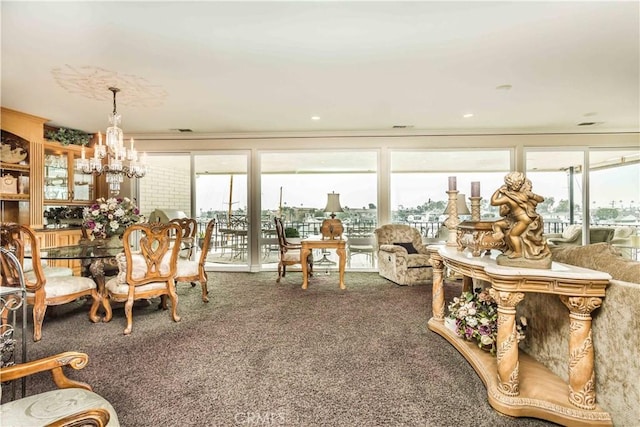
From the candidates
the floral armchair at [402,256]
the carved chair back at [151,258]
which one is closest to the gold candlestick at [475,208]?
the floral armchair at [402,256]

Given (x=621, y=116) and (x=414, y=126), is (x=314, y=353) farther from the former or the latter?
(x=621, y=116)

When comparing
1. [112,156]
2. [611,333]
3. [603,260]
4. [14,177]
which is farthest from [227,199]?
[611,333]

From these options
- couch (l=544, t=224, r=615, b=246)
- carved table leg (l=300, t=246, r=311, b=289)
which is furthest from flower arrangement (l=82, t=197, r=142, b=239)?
couch (l=544, t=224, r=615, b=246)

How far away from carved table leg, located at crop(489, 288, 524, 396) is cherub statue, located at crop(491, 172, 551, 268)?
20 cm

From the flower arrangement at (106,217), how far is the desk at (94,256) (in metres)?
0.19

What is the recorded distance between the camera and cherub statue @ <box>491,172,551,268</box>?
5.53 feet

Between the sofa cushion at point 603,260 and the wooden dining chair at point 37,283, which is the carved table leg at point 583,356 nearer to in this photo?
the sofa cushion at point 603,260

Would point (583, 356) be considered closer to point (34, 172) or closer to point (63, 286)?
point (63, 286)

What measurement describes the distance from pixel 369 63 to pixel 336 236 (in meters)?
2.37

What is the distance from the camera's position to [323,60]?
281 cm

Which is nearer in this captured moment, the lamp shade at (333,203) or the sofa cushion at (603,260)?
the sofa cushion at (603,260)

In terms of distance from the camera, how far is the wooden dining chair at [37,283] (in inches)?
96.8

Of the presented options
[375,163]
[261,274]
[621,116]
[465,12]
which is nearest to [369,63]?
[465,12]

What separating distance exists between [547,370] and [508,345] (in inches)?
19.9
